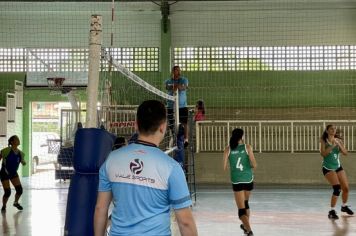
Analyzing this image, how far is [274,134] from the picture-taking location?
61.8 ft

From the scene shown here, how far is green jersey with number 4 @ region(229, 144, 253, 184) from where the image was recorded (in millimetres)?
8367

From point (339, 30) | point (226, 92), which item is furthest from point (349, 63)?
point (226, 92)

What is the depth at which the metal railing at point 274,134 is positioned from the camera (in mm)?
18438

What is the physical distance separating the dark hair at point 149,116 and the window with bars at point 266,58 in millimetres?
17224

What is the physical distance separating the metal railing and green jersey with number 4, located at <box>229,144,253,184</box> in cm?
982

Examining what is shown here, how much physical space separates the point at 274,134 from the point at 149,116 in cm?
1653

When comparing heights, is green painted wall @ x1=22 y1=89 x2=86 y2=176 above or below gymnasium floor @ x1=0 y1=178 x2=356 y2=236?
above

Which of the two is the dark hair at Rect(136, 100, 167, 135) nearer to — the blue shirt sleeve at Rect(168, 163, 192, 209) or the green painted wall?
the blue shirt sleeve at Rect(168, 163, 192, 209)

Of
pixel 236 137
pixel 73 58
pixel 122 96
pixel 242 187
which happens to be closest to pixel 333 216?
pixel 242 187

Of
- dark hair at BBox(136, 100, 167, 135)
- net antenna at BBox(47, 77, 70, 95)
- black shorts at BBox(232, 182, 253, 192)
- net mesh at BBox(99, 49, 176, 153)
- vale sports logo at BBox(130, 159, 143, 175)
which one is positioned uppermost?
net antenna at BBox(47, 77, 70, 95)

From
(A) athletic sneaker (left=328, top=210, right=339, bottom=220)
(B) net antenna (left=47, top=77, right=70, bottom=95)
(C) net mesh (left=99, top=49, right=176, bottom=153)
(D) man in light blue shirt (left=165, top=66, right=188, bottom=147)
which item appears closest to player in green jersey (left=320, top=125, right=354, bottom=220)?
(A) athletic sneaker (left=328, top=210, right=339, bottom=220)

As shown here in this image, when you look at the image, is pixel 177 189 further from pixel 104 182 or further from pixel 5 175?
pixel 5 175

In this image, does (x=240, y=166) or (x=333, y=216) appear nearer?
(x=240, y=166)

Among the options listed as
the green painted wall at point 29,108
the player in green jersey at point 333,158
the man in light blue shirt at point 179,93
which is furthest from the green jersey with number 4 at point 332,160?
the green painted wall at point 29,108
